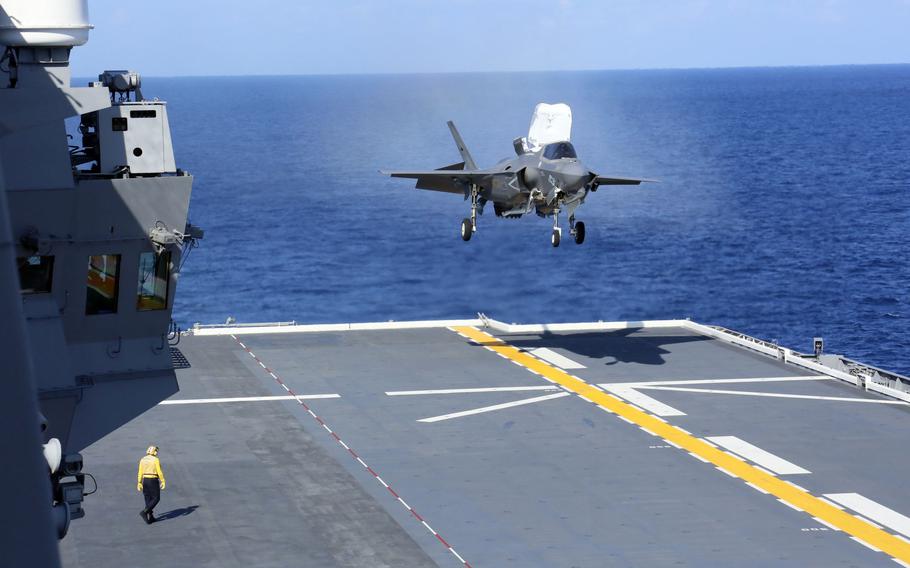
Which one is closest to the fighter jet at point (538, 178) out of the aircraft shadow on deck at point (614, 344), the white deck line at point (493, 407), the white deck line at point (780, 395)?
the white deck line at point (493, 407)

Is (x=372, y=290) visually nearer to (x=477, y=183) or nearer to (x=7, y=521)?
(x=477, y=183)

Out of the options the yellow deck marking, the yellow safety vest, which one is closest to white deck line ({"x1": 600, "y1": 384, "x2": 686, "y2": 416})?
the yellow deck marking

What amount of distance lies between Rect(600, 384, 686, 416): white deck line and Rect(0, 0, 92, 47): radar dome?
87.3 ft

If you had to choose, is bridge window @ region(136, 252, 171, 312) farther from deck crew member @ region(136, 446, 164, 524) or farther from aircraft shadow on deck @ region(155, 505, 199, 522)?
aircraft shadow on deck @ region(155, 505, 199, 522)

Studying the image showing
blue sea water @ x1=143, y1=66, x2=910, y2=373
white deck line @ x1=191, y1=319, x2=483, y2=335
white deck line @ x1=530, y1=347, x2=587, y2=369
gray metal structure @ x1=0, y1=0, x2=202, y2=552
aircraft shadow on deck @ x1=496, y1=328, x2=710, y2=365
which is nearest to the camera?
gray metal structure @ x1=0, y1=0, x2=202, y2=552

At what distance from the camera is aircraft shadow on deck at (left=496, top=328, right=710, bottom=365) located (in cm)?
5162

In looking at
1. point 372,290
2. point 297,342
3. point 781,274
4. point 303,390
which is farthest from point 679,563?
point 781,274

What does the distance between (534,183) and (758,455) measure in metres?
14.4

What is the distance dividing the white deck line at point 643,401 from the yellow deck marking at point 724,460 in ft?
1.41

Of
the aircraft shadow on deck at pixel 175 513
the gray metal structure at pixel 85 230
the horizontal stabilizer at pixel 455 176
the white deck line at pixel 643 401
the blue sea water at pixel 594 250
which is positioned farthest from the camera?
A: the blue sea water at pixel 594 250

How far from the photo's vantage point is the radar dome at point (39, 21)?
2136cm

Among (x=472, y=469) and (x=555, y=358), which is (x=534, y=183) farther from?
(x=472, y=469)

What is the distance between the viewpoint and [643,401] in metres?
44.8

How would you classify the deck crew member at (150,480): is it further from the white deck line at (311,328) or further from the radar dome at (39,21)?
the white deck line at (311,328)
